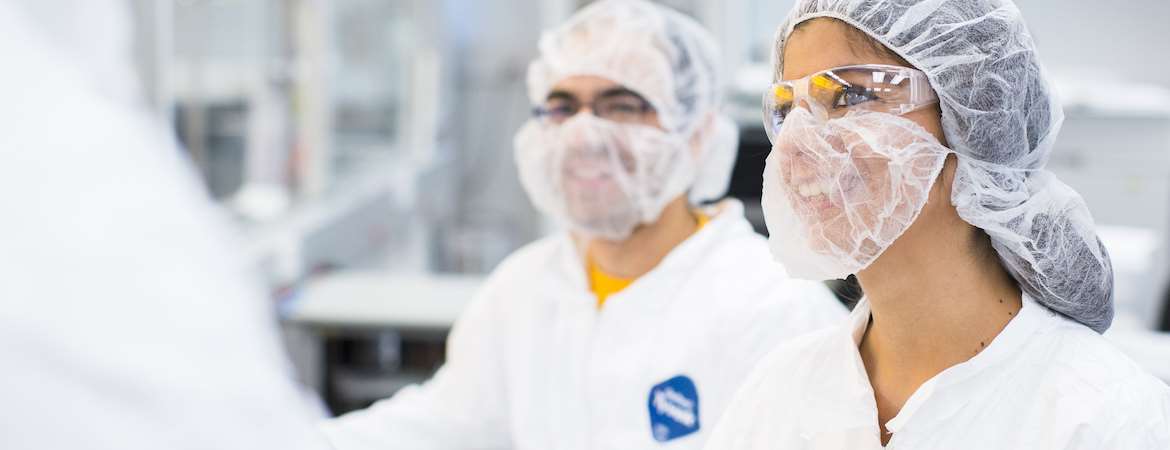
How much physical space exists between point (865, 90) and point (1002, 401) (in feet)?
1.03

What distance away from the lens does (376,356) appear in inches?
111

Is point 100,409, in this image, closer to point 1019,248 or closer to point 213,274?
point 213,274

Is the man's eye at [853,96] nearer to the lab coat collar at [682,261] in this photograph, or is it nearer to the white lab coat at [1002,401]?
the white lab coat at [1002,401]

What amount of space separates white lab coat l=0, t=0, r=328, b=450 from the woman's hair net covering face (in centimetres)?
112

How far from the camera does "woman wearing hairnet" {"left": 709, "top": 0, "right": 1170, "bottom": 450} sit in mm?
991

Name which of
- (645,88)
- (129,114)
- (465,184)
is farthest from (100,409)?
(465,184)

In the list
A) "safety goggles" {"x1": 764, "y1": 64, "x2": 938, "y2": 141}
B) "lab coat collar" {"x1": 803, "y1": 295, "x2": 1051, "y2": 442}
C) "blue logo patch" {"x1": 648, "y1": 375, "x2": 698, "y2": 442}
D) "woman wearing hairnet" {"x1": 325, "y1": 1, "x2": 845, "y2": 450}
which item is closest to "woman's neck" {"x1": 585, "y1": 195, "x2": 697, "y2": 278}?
"woman wearing hairnet" {"x1": 325, "y1": 1, "x2": 845, "y2": 450}

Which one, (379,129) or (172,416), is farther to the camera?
(379,129)

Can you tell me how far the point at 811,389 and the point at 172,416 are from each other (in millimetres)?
737

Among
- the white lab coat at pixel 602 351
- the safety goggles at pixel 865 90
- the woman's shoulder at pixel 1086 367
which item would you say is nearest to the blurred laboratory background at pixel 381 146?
the white lab coat at pixel 602 351

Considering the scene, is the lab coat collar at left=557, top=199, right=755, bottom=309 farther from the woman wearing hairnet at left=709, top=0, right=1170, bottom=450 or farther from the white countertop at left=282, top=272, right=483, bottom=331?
the white countertop at left=282, top=272, right=483, bottom=331

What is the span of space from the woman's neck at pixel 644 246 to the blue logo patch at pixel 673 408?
24 cm

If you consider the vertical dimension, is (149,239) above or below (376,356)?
above

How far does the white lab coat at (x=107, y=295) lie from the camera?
1.74 feet
